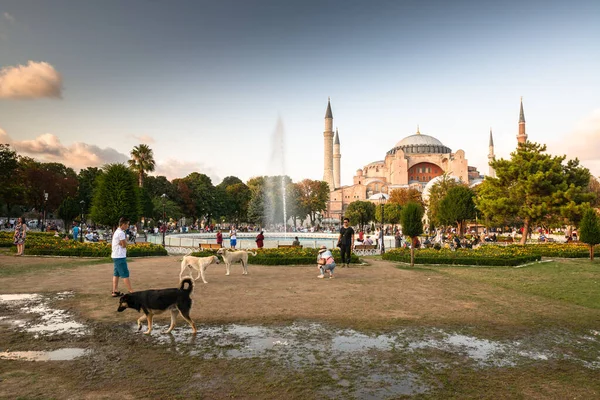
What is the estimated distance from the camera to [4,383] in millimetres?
4199

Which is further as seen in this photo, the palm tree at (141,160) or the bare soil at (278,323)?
the palm tree at (141,160)

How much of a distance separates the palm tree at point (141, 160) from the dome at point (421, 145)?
7872cm

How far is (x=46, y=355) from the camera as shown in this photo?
511 cm

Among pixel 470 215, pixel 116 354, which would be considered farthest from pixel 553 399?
pixel 470 215

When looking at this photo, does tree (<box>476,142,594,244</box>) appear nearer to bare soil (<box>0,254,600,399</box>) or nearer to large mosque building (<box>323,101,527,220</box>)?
bare soil (<box>0,254,600,399</box>)

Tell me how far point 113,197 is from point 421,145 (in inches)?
3940

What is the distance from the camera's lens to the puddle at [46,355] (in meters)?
4.98

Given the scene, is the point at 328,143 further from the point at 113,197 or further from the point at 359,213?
the point at 113,197

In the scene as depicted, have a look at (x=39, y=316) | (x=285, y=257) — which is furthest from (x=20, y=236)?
(x=39, y=316)

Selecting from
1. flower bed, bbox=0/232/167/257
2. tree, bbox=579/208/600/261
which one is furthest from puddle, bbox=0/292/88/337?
tree, bbox=579/208/600/261

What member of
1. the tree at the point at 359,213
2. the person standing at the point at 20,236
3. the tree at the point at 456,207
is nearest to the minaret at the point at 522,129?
the tree at the point at 359,213

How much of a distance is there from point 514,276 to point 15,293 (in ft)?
47.8

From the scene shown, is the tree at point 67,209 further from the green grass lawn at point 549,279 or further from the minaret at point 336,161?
the minaret at point 336,161

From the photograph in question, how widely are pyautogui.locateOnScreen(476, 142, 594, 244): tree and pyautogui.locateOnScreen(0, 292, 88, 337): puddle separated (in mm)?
26440
